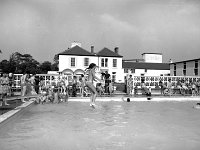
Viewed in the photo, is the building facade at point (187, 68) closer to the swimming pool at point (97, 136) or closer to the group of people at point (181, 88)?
the group of people at point (181, 88)

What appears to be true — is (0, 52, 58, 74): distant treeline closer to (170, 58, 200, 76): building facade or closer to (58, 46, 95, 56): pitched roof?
(58, 46, 95, 56): pitched roof

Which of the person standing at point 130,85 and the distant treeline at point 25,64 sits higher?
the distant treeline at point 25,64

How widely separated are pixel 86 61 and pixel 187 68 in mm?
20257

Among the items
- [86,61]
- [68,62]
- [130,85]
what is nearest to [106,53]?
[86,61]

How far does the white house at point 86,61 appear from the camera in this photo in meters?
49.1

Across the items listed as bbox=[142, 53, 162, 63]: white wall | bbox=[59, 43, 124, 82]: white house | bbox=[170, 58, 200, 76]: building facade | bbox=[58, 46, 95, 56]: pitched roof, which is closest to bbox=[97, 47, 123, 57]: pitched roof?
bbox=[59, 43, 124, 82]: white house

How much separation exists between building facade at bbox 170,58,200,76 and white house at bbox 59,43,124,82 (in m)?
12.4

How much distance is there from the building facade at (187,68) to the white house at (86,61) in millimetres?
12372

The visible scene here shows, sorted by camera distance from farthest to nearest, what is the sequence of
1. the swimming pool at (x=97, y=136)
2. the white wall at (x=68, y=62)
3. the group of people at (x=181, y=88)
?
the white wall at (x=68, y=62), the group of people at (x=181, y=88), the swimming pool at (x=97, y=136)

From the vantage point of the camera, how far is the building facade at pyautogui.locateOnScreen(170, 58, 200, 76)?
35.4 m

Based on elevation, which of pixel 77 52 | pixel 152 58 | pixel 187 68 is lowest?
pixel 187 68

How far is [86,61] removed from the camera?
50.7m

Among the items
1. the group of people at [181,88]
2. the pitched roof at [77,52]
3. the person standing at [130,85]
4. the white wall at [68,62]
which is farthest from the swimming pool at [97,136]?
the pitched roof at [77,52]

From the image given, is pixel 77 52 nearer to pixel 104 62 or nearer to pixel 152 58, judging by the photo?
pixel 104 62
